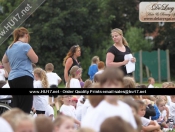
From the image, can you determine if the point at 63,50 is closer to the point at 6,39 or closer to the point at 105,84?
the point at 6,39

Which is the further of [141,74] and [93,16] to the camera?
[93,16]

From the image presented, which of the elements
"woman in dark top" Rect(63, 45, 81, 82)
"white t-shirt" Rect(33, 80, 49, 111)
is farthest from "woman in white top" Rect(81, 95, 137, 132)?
"woman in dark top" Rect(63, 45, 81, 82)

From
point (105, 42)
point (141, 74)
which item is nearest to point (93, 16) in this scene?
point (105, 42)

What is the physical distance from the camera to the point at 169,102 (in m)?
11.3

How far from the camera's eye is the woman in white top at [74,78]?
11789mm

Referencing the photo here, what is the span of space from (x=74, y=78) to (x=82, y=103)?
2.05 m

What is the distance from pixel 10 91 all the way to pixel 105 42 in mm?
41274

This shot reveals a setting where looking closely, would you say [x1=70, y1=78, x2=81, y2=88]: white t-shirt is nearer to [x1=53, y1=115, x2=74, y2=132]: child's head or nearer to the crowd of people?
the crowd of people

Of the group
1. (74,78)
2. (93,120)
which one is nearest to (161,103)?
(74,78)

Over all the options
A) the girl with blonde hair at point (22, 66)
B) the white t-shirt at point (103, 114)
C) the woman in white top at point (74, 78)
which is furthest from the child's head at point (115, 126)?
the woman in white top at point (74, 78)

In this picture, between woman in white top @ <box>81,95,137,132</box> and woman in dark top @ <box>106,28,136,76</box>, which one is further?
woman in dark top @ <box>106,28,136,76</box>

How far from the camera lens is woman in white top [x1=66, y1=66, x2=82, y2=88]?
11.8m

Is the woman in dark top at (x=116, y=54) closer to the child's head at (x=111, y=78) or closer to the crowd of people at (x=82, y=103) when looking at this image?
the crowd of people at (x=82, y=103)

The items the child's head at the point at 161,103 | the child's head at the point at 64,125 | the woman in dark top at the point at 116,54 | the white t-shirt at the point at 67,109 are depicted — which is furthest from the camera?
the child's head at the point at 161,103
